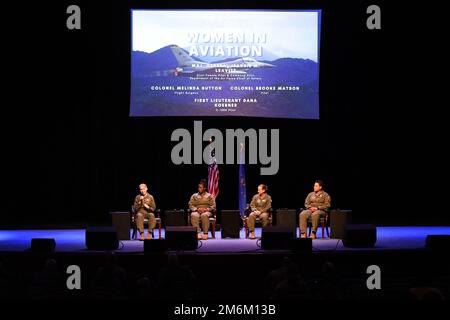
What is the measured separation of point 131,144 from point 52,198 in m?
1.58

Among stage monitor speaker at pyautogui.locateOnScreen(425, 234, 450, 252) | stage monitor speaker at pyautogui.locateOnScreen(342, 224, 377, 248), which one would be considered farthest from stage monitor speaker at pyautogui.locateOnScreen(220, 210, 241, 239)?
stage monitor speaker at pyautogui.locateOnScreen(425, 234, 450, 252)

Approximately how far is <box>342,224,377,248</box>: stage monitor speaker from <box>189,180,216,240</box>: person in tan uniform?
207cm

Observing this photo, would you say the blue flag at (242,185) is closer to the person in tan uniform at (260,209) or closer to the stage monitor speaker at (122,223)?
the person in tan uniform at (260,209)

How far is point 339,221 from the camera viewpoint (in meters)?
9.41

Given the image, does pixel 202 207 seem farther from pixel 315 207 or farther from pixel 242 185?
pixel 315 207

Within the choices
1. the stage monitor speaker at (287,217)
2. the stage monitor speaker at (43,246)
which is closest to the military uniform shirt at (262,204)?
the stage monitor speaker at (287,217)

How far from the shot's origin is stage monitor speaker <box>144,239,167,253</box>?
7605 mm

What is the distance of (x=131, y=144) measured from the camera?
35.8 ft

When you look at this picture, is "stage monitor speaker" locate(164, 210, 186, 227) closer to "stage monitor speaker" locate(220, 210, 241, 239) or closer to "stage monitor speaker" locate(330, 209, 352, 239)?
"stage monitor speaker" locate(220, 210, 241, 239)

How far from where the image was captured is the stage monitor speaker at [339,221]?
9.36 metres

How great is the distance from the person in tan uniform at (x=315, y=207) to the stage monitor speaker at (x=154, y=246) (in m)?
2.67

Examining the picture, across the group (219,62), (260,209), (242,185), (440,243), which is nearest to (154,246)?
(260,209)

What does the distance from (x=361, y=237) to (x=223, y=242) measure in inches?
73.4
